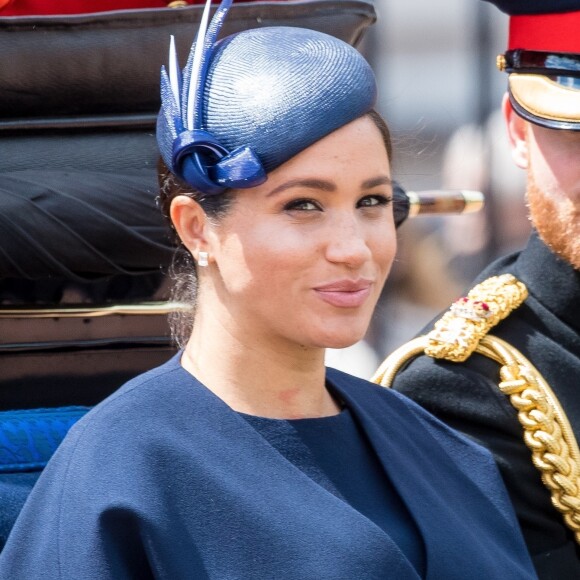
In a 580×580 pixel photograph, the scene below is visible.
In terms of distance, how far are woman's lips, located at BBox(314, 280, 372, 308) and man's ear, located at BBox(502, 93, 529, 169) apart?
75 centimetres

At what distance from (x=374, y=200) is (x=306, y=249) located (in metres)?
0.17

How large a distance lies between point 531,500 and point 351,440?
0.50 meters

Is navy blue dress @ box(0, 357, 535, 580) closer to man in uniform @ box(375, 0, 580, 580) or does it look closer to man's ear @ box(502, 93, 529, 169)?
man in uniform @ box(375, 0, 580, 580)

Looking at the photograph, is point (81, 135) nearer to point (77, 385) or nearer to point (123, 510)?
point (77, 385)

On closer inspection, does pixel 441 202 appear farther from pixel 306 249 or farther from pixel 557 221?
pixel 306 249

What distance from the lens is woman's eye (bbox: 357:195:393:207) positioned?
2.01 meters

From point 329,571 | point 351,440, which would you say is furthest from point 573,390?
point 329,571

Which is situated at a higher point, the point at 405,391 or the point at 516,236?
the point at 405,391

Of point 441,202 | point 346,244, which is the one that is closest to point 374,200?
point 346,244

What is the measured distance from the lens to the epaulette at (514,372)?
242cm

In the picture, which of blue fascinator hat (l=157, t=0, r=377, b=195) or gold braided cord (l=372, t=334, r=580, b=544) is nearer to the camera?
blue fascinator hat (l=157, t=0, r=377, b=195)

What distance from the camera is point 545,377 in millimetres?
2531

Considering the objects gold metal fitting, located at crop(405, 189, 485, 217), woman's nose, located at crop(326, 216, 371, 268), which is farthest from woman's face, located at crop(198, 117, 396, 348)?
gold metal fitting, located at crop(405, 189, 485, 217)

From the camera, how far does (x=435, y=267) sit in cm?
516
